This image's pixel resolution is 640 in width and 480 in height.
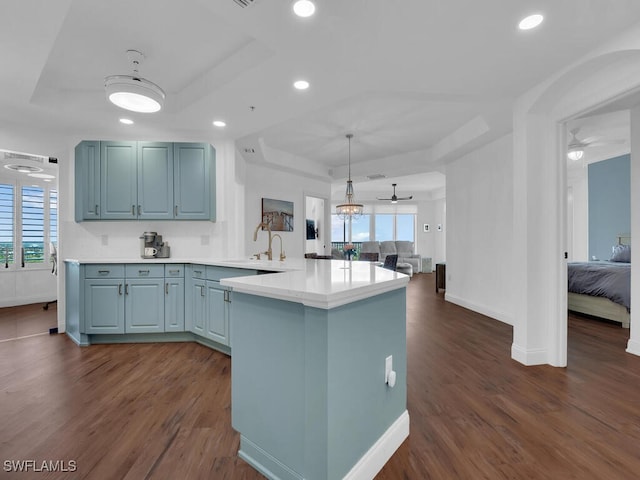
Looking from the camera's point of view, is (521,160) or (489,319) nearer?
(521,160)

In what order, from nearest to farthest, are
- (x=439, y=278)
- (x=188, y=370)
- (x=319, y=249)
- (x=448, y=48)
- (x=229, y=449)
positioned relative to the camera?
(x=229, y=449)
(x=448, y=48)
(x=188, y=370)
(x=439, y=278)
(x=319, y=249)

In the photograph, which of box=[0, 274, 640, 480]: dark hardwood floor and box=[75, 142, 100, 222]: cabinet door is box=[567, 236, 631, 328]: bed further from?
box=[75, 142, 100, 222]: cabinet door

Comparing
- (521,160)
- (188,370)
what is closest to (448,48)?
(521,160)

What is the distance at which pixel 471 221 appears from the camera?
4.85 meters

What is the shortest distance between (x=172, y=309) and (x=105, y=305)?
0.71m

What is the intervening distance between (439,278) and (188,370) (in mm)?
5170

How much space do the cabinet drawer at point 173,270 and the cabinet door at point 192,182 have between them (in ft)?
2.16

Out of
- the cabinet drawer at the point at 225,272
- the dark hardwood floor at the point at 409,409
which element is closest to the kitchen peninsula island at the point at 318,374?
the dark hardwood floor at the point at 409,409

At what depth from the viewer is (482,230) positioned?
180 inches

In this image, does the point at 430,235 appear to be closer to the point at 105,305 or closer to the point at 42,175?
the point at 105,305

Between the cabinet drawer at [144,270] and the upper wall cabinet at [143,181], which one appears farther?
the upper wall cabinet at [143,181]

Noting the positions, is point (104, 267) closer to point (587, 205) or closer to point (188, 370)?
point (188, 370)

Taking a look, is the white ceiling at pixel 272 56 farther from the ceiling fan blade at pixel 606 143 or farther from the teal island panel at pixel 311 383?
the ceiling fan blade at pixel 606 143

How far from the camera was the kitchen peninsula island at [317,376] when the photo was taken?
1.20m
